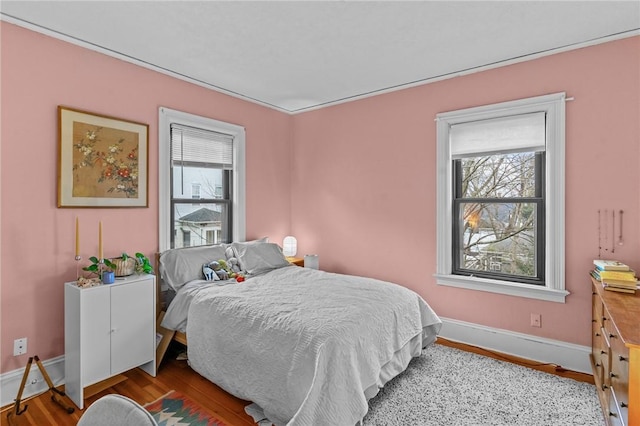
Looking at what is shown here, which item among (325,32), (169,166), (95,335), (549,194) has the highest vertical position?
(325,32)

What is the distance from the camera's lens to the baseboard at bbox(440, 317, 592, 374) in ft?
9.24

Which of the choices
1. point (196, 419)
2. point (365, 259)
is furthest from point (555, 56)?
point (196, 419)

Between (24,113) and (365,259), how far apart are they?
3.35 m

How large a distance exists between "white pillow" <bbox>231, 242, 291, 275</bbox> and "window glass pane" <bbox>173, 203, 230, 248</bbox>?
36 centimetres

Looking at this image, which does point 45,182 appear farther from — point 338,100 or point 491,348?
point 491,348

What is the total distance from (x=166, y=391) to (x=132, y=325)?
0.55 meters

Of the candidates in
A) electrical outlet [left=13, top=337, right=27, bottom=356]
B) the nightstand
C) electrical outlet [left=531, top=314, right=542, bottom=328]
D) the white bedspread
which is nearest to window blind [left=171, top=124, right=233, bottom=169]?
the nightstand

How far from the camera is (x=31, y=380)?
7.98ft

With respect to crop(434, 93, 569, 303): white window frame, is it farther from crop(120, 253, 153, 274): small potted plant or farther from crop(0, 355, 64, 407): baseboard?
crop(0, 355, 64, 407): baseboard

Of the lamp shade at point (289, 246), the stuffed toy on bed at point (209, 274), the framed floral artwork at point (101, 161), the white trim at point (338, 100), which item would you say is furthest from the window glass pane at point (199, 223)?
the white trim at point (338, 100)

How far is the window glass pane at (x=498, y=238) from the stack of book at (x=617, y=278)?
0.79m

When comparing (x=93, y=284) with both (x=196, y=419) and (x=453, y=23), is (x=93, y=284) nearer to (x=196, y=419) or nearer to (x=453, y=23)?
(x=196, y=419)

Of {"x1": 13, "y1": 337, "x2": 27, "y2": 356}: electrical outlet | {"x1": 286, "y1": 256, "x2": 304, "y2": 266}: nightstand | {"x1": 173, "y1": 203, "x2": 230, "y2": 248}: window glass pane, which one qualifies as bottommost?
{"x1": 13, "y1": 337, "x2": 27, "y2": 356}: electrical outlet

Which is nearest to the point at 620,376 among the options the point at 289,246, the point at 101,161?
the point at 289,246
